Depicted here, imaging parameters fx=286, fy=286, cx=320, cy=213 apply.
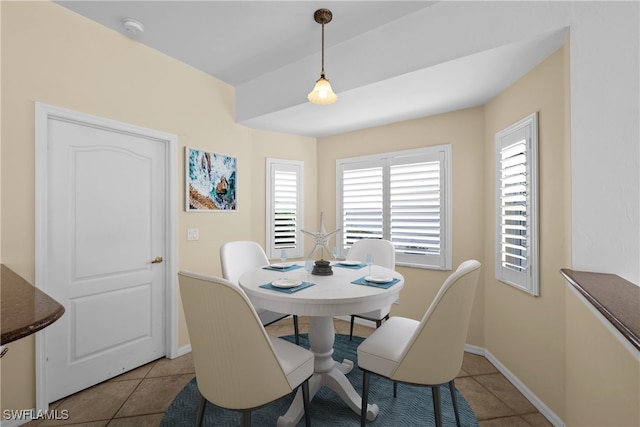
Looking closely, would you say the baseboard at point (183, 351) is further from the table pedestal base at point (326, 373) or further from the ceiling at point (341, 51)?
the ceiling at point (341, 51)

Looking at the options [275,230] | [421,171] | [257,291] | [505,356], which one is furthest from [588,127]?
[275,230]

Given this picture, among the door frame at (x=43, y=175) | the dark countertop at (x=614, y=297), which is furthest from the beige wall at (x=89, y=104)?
the dark countertop at (x=614, y=297)

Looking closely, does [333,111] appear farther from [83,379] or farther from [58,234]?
[83,379]

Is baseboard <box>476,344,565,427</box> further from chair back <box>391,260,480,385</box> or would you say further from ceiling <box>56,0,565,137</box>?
ceiling <box>56,0,565,137</box>

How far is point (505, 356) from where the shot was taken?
2.36m

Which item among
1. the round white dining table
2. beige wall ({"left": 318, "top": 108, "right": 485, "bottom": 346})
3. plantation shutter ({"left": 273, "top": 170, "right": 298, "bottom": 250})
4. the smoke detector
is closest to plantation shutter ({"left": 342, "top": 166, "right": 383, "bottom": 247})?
beige wall ({"left": 318, "top": 108, "right": 485, "bottom": 346})

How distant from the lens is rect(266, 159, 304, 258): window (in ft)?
11.7

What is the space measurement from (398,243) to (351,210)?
0.72m

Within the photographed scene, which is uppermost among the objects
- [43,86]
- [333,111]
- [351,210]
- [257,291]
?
[333,111]

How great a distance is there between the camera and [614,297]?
1.15 metres

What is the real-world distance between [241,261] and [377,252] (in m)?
1.29

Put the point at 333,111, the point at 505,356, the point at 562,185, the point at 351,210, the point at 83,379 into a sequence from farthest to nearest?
the point at 351,210 < the point at 333,111 < the point at 505,356 < the point at 83,379 < the point at 562,185

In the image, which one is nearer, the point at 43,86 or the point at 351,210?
the point at 43,86

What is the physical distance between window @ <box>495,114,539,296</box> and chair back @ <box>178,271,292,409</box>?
189 cm
